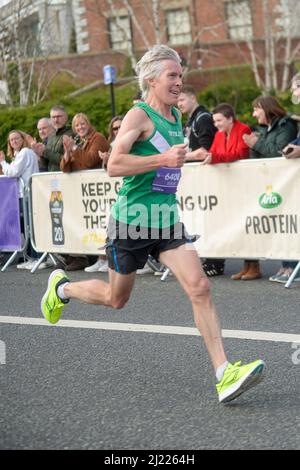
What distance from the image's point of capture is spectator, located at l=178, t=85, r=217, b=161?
36.9ft

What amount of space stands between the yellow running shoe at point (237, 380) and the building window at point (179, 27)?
40143mm

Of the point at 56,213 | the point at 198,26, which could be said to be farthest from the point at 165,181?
the point at 198,26

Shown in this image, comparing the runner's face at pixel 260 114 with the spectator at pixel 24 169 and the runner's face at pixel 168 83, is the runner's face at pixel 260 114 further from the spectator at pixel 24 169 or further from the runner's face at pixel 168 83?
the runner's face at pixel 168 83

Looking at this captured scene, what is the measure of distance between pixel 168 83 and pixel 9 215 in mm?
7832

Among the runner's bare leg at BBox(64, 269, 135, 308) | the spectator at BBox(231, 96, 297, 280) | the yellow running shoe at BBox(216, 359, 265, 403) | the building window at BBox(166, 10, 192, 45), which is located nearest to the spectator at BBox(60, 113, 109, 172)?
the spectator at BBox(231, 96, 297, 280)

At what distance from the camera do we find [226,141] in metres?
10.8

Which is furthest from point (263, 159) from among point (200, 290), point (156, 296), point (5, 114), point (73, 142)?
point (5, 114)

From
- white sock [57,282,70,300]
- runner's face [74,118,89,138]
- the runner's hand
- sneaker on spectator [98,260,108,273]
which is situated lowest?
sneaker on spectator [98,260,108,273]

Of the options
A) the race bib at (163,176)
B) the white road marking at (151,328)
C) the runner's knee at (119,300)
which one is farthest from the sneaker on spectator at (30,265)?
the race bib at (163,176)

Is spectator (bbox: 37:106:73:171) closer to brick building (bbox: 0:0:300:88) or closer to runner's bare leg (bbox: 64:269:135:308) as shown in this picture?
runner's bare leg (bbox: 64:269:135:308)

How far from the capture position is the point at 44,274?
12531mm

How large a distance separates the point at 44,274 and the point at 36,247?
2.15 feet

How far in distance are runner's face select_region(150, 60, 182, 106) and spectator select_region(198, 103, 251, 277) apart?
15.7 feet

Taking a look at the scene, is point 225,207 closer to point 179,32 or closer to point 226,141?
point 226,141
